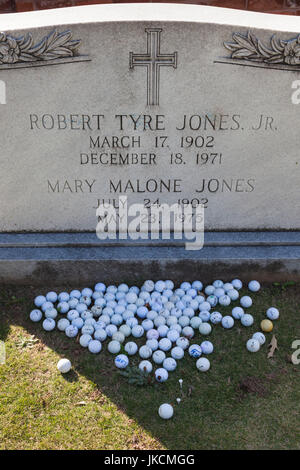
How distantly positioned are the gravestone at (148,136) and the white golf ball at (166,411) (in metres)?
1.34

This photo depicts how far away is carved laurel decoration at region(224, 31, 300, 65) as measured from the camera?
316 centimetres

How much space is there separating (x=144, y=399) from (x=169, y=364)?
0.31 m

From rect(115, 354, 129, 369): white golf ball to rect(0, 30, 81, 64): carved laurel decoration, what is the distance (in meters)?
2.35

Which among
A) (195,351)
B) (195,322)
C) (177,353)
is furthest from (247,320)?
(177,353)

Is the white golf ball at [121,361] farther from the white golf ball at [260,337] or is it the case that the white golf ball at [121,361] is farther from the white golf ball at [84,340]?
the white golf ball at [260,337]

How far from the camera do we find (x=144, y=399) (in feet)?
9.53

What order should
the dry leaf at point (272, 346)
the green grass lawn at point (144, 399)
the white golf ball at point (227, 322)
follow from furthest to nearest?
the white golf ball at point (227, 322) < the dry leaf at point (272, 346) < the green grass lawn at point (144, 399)

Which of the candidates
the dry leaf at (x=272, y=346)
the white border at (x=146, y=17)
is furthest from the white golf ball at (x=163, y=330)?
the white border at (x=146, y=17)

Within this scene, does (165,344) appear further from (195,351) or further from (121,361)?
(121,361)

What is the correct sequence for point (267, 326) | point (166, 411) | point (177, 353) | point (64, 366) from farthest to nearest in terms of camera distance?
point (267, 326)
point (177, 353)
point (64, 366)
point (166, 411)

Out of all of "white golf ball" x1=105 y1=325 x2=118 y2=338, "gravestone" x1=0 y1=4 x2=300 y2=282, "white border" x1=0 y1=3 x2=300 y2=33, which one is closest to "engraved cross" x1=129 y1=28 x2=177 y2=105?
"gravestone" x1=0 y1=4 x2=300 y2=282

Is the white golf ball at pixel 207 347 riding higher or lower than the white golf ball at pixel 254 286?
lower

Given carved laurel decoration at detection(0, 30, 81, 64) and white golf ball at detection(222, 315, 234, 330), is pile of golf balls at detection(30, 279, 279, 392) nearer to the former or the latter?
white golf ball at detection(222, 315, 234, 330)

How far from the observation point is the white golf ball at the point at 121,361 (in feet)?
10.1
